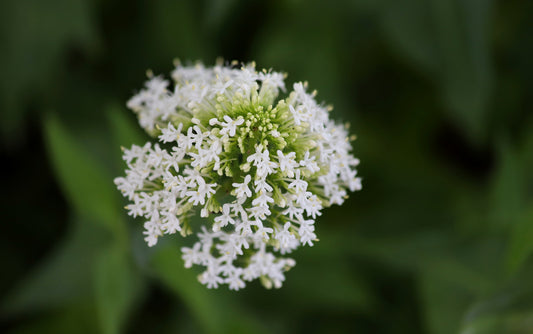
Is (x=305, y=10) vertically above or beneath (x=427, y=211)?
above

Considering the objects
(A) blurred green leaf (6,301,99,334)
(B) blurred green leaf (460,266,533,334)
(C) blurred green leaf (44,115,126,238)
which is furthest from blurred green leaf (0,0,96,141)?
(B) blurred green leaf (460,266,533,334)

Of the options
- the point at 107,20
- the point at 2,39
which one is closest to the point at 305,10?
the point at 107,20

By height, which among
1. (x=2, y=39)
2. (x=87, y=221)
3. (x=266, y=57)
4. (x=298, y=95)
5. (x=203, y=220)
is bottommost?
(x=203, y=220)

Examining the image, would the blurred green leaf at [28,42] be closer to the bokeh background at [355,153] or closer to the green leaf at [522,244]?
the bokeh background at [355,153]

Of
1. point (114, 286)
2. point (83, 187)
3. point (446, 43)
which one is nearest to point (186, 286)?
point (114, 286)

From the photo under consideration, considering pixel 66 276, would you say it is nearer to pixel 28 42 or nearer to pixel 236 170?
pixel 28 42

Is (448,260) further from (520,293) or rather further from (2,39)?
(2,39)
